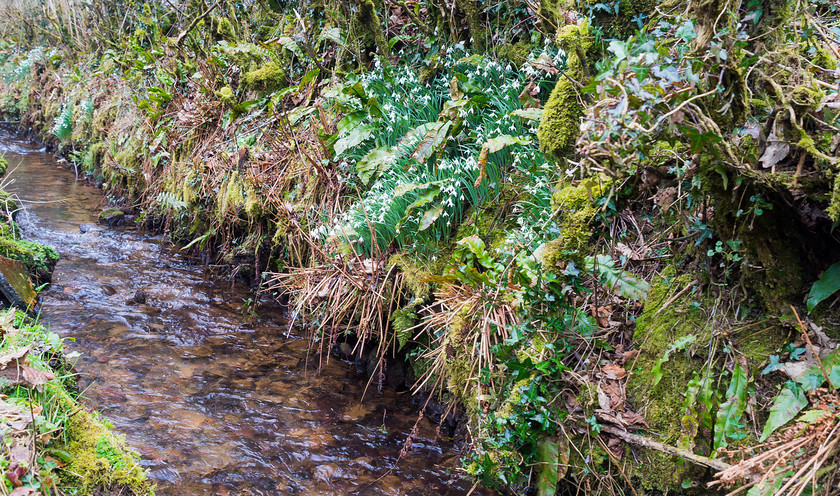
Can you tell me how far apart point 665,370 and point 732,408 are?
345 mm

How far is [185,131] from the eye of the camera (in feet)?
22.6

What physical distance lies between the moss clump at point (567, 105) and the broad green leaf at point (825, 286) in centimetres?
129

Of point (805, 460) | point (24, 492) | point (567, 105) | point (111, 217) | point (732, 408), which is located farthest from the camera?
point (111, 217)

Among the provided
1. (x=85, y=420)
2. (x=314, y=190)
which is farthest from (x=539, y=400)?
(x=314, y=190)

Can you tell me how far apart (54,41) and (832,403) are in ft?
54.4

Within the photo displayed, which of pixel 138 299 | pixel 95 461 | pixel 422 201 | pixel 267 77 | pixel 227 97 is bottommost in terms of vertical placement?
pixel 138 299

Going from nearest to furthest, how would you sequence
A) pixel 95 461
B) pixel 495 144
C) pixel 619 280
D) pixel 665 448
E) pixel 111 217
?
pixel 665 448 < pixel 95 461 < pixel 619 280 < pixel 495 144 < pixel 111 217

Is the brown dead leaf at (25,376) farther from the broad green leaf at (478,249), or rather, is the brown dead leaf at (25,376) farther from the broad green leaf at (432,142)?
the broad green leaf at (432,142)

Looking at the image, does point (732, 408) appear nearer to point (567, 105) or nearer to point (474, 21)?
point (567, 105)

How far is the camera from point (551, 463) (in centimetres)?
243

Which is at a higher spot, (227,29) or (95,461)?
(227,29)

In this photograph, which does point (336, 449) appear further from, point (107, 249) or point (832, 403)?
point (107, 249)

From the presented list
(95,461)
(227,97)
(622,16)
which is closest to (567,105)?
(622,16)

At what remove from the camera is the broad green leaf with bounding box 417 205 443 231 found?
3599 millimetres
